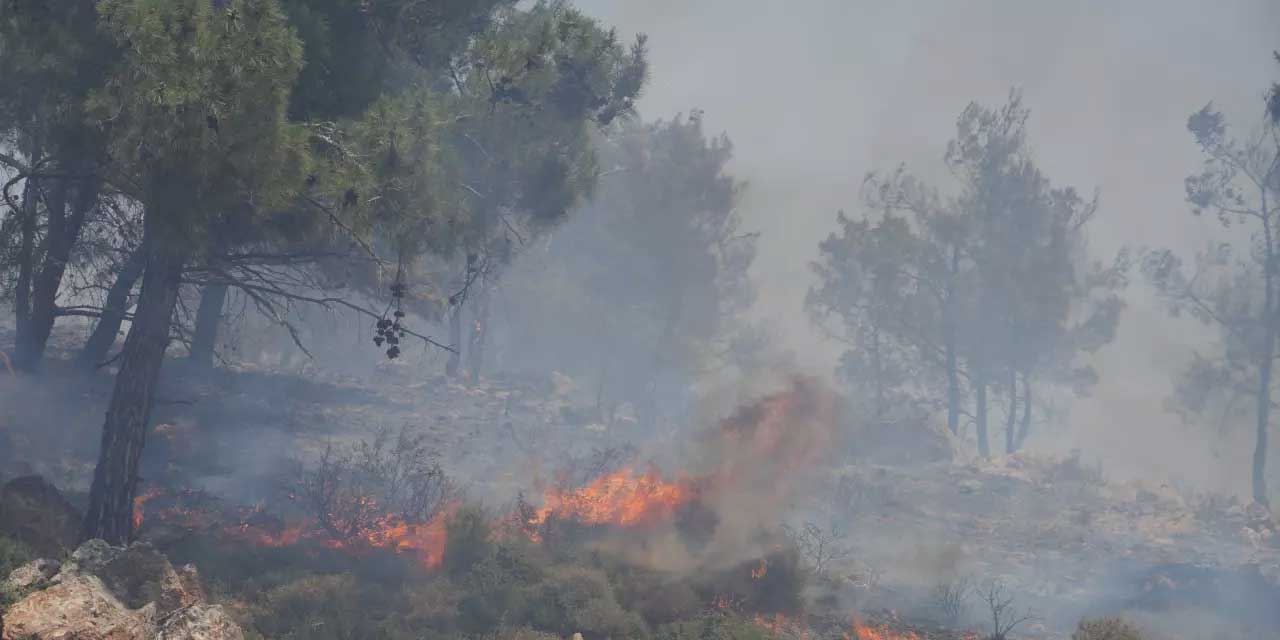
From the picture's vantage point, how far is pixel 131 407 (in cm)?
1064

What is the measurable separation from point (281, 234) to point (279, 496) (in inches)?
343

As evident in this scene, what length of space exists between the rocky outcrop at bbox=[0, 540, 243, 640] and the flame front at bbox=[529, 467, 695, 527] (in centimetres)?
769

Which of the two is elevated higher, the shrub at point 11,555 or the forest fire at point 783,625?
the shrub at point 11,555

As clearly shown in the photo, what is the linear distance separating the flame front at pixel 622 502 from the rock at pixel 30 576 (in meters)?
8.47

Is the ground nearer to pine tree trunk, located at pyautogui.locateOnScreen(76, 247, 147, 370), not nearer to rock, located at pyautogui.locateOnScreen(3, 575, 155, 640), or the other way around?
pine tree trunk, located at pyautogui.locateOnScreen(76, 247, 147, 370)

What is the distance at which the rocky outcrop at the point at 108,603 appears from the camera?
608 cm

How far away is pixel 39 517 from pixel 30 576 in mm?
3624

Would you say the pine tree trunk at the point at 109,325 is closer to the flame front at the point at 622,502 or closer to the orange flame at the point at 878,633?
the flame front at the point at 622,502

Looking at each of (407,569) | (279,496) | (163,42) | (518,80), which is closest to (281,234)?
(163,42)

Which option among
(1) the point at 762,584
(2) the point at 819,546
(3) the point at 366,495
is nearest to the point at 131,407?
(3) the point at 366,495

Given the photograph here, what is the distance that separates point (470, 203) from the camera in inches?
568

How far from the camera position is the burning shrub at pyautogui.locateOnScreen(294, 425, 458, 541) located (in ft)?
48.3

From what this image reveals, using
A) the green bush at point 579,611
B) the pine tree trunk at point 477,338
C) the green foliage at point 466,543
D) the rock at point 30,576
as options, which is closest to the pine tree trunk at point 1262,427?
the green bush at point 579,611

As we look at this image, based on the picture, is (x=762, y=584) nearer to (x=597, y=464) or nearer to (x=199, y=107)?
(x=597, y=464)
